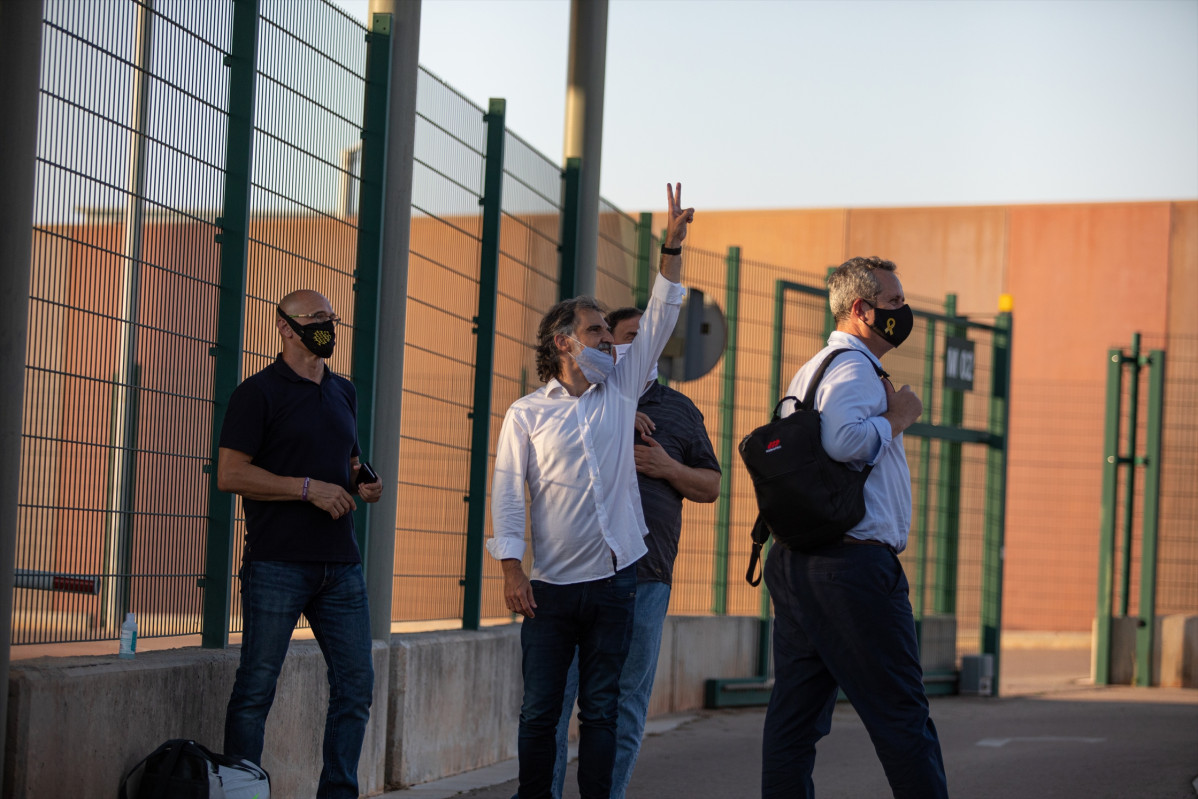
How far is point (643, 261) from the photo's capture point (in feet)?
35.0

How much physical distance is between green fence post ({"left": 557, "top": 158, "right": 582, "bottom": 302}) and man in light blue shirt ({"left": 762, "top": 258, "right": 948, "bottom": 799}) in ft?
14.2

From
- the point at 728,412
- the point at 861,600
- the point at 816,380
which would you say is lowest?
A: the point at 861,600

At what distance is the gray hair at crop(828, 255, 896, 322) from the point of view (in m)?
4.83

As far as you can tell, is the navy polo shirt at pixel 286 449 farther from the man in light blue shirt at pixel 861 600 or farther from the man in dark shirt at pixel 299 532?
the man in light blue shirt at pixel 861 600

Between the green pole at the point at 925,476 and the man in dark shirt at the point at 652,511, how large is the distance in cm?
678

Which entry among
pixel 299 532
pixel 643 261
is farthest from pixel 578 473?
pixel 643 261

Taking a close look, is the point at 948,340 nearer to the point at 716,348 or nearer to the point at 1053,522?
the point at 716,348

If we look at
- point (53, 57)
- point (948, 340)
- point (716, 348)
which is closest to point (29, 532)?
point (53, 57)

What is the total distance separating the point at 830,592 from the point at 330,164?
3.22 meters

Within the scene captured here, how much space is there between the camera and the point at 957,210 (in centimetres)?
2192

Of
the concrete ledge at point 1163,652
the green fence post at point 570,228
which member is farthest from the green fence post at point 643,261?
the concrete ledge at point 1163,652

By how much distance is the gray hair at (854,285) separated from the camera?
4832 millimetres

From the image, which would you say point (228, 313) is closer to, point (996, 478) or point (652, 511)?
point (652, 511)

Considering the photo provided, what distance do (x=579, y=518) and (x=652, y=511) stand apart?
0.80 m
